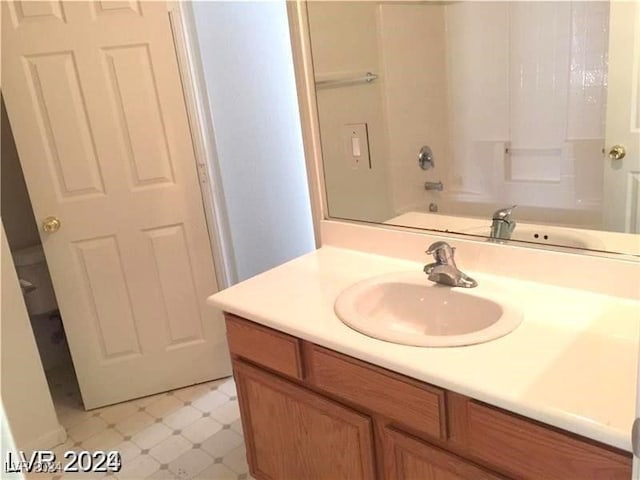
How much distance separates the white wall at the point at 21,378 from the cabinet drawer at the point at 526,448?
1718mm

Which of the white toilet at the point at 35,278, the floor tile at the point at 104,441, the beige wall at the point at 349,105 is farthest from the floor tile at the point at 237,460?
the white toilet at the point at 35,278

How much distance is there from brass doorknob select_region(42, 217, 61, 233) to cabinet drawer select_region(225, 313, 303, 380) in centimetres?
110

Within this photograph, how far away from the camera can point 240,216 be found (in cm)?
271

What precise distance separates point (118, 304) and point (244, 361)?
3.49ft

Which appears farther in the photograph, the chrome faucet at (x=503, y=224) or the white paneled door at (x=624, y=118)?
the chrome faucet at (x=503, y=224)

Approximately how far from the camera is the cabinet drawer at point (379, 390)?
3.63 ft

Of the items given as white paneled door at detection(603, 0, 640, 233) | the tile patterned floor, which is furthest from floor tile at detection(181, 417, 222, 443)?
white paneled door at detection(603, 0, 640, 233)

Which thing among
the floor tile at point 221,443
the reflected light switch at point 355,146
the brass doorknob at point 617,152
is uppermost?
the reflected light switch at point 355,146

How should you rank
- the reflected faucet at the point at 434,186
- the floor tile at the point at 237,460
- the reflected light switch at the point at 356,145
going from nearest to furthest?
1. the reflected faucet at the point at 434,186
2. the reflected light switch at the point at 356,145
3. the floor tile at the point at 237,460

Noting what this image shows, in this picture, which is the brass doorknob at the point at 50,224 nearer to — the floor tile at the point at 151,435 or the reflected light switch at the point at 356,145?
the floor tile at the point at 151,435

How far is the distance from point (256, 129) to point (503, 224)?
1.52 metres

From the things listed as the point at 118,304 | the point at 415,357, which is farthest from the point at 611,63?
the point at 118,304

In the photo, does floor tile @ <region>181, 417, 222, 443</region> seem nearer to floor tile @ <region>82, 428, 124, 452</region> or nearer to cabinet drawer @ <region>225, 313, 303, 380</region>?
floor tile @ <region>82, 428, 124, 452</region>

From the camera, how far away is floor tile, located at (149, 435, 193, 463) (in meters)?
2.09
